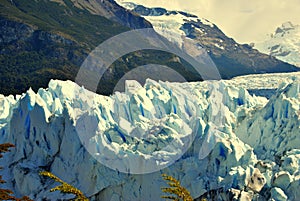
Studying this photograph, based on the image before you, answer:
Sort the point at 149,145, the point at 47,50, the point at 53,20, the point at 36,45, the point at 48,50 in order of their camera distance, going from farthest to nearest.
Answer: the point at 53,20, the point at 36,45, the point at 47,50, the point at 48,50, the point at 149,145

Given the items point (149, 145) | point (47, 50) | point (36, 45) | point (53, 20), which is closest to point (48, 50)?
point (47, 50)

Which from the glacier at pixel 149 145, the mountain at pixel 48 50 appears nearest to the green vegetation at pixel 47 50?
the mountain at pixel 48 50

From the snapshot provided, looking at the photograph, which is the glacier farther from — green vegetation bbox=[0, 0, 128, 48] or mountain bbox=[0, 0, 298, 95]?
green vegetation bbox=[0, 0, 128, 48]

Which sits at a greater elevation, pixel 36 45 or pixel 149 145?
pixel 149 145

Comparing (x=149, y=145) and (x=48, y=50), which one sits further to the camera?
(x=48, y=50)

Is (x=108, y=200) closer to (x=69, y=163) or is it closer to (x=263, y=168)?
(x=69, y=163)

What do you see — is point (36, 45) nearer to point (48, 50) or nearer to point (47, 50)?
point (47, 50)

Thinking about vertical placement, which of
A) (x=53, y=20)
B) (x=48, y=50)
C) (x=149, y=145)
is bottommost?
(x=48, y=50)

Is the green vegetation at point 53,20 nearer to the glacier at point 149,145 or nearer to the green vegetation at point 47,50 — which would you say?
the green vegetation at point 47,50
